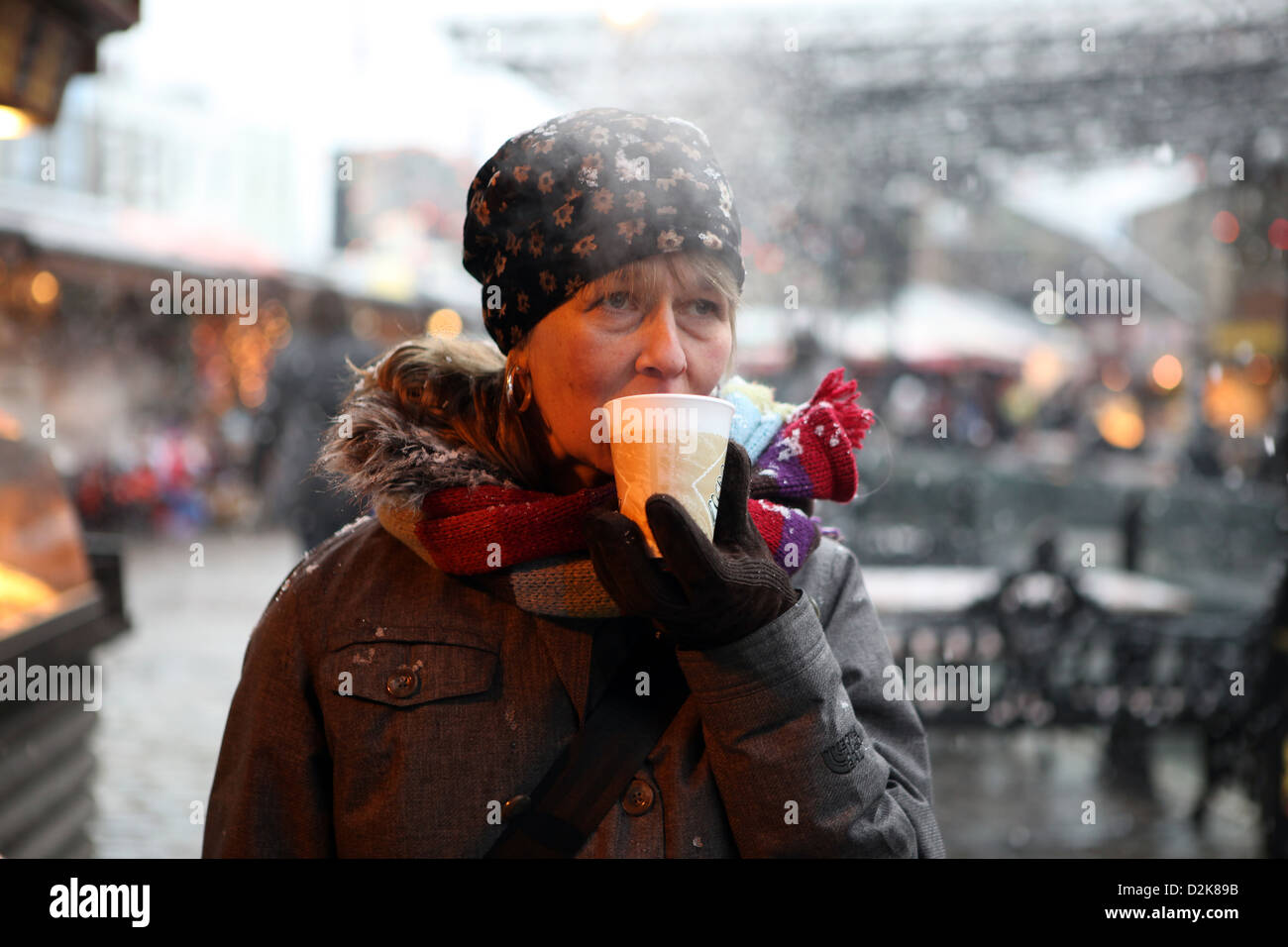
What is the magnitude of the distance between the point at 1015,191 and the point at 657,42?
21.8 ft

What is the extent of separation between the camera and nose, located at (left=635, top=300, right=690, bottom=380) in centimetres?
140

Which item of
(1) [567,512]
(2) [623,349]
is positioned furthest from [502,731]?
(2) [623,349]

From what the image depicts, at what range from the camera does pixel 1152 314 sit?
34.8 m

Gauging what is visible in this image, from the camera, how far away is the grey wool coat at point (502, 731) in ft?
4.48

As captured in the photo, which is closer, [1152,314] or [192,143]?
[192,143]

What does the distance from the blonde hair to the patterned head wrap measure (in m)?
0.07

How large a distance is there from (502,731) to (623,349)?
0.55 m

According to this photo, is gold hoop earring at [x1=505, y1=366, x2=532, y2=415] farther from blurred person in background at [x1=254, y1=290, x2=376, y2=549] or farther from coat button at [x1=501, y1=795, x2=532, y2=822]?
blurred person in background at [x1=254, y1=290, x2=376, y2=549]

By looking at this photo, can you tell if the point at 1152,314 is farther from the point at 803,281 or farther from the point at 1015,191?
the point at 803,281

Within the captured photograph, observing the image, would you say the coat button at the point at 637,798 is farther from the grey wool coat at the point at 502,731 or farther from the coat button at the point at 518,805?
the coat button at the point at 518,805

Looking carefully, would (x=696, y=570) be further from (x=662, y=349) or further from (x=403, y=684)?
(x=403, y=684)

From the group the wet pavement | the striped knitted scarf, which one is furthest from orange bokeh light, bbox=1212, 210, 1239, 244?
the striped knitted scarf

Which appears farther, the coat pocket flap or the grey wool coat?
the coat pocket flap
